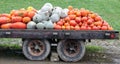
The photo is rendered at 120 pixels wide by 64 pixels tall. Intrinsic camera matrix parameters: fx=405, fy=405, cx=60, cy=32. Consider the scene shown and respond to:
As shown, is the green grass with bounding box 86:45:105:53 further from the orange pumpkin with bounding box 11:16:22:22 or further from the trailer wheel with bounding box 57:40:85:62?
the orange pumpkin with bounding box 11:16:22:22

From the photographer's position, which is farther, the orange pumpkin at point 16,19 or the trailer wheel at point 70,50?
the orange pumpkin at point 16,19

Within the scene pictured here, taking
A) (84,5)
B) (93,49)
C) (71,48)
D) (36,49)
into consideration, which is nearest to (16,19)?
(36,49)

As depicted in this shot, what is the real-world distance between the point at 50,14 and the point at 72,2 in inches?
386

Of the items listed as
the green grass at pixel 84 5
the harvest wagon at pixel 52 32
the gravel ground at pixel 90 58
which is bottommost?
the gravel ground at pixel 90 58

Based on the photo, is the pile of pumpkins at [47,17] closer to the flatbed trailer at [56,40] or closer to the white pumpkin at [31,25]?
the white pumpkin at [31,25]

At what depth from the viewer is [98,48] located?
11742 mm

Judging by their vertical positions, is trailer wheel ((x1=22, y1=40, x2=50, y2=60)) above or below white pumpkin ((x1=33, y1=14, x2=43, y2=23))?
below

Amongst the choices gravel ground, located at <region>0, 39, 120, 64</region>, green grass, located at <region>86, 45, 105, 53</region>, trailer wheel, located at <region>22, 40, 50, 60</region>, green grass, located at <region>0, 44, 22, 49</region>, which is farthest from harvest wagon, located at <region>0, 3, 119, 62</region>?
green grass, located at <region>0, 44, 22, 49</region>

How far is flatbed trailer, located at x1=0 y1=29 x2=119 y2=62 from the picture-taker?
965 centimetres

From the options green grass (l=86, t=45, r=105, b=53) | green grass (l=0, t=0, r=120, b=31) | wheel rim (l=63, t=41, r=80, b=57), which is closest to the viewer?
wheel rim (l=63, t=41, r=80, b=57)

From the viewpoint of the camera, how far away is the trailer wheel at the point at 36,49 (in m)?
9.80

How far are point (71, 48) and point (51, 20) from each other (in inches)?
33.2

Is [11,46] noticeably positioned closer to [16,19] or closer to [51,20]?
[16,19]

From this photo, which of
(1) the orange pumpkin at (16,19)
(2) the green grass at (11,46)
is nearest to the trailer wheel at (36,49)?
(1) the orange pumpkin at (16,19)
